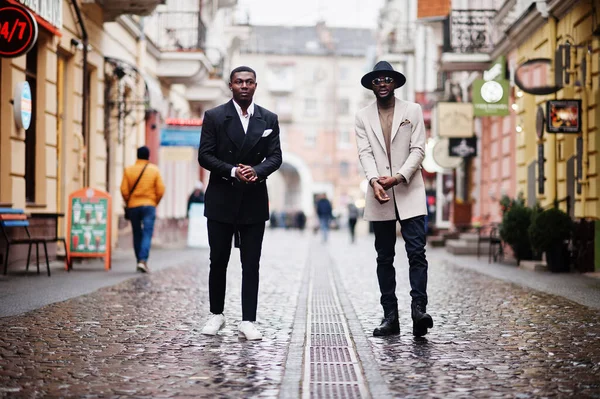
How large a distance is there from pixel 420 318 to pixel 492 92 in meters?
15.5

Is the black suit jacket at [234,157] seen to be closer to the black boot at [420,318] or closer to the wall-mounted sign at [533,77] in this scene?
the black boot at [420,318]

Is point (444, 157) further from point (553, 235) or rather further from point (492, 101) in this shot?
point (553, 235)

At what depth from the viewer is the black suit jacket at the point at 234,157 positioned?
296 inches

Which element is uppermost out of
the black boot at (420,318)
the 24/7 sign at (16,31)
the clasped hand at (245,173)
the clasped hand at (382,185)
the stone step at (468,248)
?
the 24/7 sign at (16,31)

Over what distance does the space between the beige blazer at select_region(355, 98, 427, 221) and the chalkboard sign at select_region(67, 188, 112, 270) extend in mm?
8409

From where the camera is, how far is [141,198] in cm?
1536

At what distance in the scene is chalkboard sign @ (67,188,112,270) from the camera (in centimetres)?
1554

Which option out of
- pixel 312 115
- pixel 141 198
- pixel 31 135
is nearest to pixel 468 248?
pixel 141 198

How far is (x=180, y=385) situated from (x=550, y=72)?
1403 centimetres

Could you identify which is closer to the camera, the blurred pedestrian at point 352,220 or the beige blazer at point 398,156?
the beige blazer at point 398,156

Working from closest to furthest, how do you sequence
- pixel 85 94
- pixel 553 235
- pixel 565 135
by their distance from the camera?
pixel 553 235, pixel 565 135, pixel 85 94

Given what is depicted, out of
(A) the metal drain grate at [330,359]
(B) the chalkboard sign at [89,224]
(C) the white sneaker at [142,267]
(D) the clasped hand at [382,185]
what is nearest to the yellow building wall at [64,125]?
(B) the chalkboard sign at [89,224]

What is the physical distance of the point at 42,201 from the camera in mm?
16469

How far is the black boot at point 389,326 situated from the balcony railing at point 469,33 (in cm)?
1856
